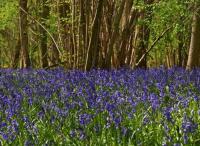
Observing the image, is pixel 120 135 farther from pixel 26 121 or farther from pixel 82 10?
pixel 82 10

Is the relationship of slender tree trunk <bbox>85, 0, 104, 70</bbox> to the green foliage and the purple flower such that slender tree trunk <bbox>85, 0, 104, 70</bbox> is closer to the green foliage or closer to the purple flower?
the purple flower


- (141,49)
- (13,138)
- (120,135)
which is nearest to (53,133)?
(13,138)

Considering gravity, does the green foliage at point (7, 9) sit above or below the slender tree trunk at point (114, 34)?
above

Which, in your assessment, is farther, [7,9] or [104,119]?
[7,9]

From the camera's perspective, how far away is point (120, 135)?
4539 millimetres

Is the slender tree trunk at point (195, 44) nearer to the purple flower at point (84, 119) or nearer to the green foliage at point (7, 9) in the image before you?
the purple flower at point (84, 119)

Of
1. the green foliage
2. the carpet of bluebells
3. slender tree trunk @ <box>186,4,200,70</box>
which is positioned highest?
the green foliage

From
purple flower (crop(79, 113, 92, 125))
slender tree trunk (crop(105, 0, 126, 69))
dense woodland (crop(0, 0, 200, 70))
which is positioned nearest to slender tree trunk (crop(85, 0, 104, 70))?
dense woodland (crop(0, 0, 200, 70))

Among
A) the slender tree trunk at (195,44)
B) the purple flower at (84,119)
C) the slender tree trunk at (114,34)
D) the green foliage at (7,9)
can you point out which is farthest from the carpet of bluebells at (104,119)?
the green foliage at (7,9)

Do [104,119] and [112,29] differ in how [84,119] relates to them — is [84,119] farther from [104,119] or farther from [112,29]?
[112,29]

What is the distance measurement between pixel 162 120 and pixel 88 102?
5.57 feet

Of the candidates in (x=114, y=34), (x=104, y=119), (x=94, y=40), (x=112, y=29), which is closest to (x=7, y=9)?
(x=112, y=29)

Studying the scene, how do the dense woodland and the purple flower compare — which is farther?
the dense woodland

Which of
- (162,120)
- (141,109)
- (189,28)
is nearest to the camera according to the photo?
(162,120)
